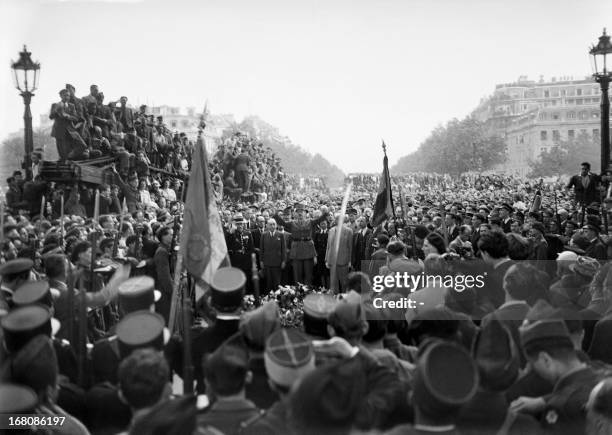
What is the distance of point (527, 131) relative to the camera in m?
41.7

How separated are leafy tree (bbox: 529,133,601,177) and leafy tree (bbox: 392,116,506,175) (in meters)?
20.6

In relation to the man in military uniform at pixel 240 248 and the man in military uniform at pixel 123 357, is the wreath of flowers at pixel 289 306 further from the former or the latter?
the man in military uniform at pixel 123 357

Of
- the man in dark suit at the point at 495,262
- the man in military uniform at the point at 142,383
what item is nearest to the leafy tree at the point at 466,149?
the man in dark suit at the point at 495,262

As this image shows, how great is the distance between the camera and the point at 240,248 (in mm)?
12172

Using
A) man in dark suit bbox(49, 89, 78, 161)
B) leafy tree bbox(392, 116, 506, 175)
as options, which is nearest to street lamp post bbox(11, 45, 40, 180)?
man in dark suit bbox(49, 89, 78, 161)

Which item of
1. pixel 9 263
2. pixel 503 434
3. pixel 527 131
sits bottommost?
pixel 503 434

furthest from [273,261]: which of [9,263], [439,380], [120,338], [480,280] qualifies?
[439,380]

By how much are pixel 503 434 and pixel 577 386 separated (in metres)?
0.42

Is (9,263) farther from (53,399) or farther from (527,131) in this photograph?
(527,131)

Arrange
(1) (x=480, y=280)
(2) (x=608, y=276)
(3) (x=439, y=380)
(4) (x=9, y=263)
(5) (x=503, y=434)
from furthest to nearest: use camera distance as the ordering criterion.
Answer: (1) (x=480, y=280)
(2) (x=608, y=276)
(4) (x=9, y=263)
(5) (x=503, y=434)
(3) (x=439, y=380)

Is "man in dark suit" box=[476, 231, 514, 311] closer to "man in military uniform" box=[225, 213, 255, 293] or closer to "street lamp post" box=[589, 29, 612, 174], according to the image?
"man in military uniform" box=[225, 213, 255, 293]

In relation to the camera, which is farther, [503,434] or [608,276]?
[608,276]

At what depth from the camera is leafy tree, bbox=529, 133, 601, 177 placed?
29.1 metres

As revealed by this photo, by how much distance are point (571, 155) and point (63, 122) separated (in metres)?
22.6
